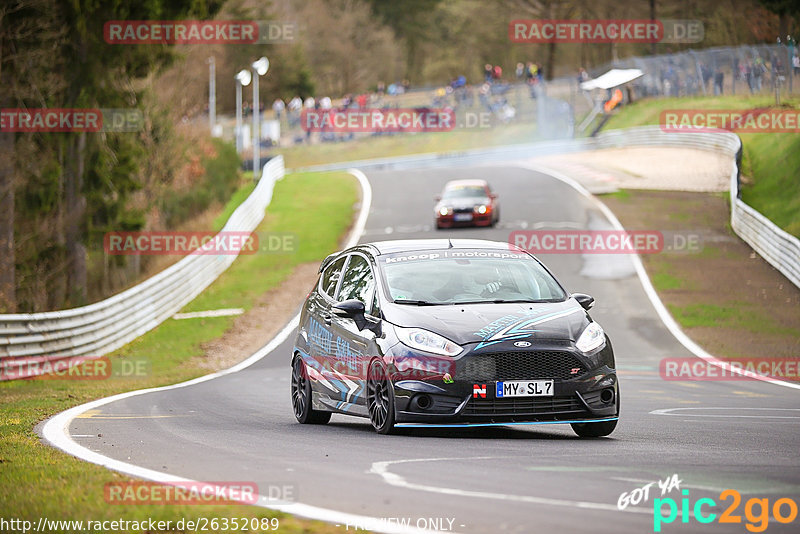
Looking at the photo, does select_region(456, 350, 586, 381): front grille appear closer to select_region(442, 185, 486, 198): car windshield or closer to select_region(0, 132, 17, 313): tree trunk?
select_region(0, 132, 17, 313): tree trunk

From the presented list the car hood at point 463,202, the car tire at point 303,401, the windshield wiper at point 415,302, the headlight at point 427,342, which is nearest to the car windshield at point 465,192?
the car hood at point 463,202

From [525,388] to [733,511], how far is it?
350 cm

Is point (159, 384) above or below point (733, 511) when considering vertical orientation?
below

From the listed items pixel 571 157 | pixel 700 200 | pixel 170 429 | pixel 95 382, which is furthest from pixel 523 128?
pixel 170 429

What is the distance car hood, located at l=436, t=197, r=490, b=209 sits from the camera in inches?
1511

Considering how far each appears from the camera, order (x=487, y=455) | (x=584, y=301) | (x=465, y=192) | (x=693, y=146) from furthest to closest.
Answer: (x=693, y=146) → (x=465, y=192) → (x=584, y=301) → (x=487, y=455)

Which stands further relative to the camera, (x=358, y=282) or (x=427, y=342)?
(x=358, y=282)

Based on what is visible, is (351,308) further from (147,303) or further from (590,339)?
(147,303)

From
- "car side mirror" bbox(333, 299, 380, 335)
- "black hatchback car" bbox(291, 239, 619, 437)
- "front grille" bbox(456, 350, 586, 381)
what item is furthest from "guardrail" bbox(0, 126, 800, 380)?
"front grille" bbox(456, 350, 586, 381)

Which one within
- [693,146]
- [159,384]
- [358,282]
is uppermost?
[693,146]

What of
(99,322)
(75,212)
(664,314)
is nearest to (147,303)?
(99,322)

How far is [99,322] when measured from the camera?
79.9 ft

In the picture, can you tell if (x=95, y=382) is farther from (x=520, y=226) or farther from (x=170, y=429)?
(x=520, y=226)

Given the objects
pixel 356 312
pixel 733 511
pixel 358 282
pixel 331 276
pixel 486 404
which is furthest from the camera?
pixel 331 276
